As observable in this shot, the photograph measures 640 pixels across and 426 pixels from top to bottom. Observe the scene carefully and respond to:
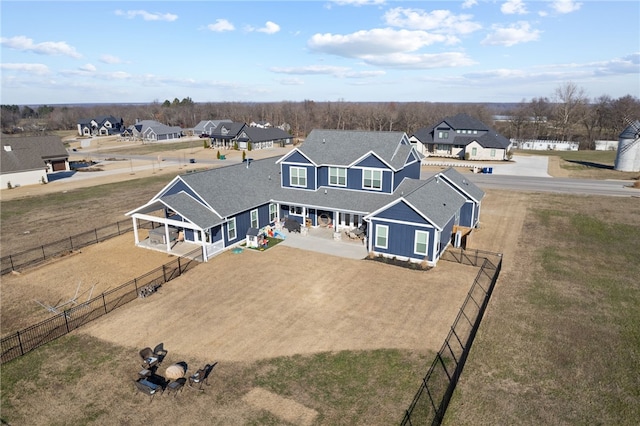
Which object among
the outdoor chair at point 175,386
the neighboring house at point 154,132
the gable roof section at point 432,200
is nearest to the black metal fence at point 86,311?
the outdoor chair at point 175,386

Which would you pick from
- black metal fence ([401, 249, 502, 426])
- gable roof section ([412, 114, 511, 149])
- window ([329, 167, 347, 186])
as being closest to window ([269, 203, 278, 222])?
window ([329, 167, 347, 186])

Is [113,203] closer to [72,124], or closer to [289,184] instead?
[289,184]

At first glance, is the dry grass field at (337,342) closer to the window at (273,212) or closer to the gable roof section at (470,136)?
the window at (273,212)

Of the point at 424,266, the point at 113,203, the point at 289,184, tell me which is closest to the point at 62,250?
the point at 113,203

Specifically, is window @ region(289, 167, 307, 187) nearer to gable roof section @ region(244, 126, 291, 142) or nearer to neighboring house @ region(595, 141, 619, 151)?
gable roof section @ region(244, 126, 291, 142)

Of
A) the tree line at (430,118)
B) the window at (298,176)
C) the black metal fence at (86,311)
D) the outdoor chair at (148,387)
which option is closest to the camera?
the outdoor chair at (148,387)
